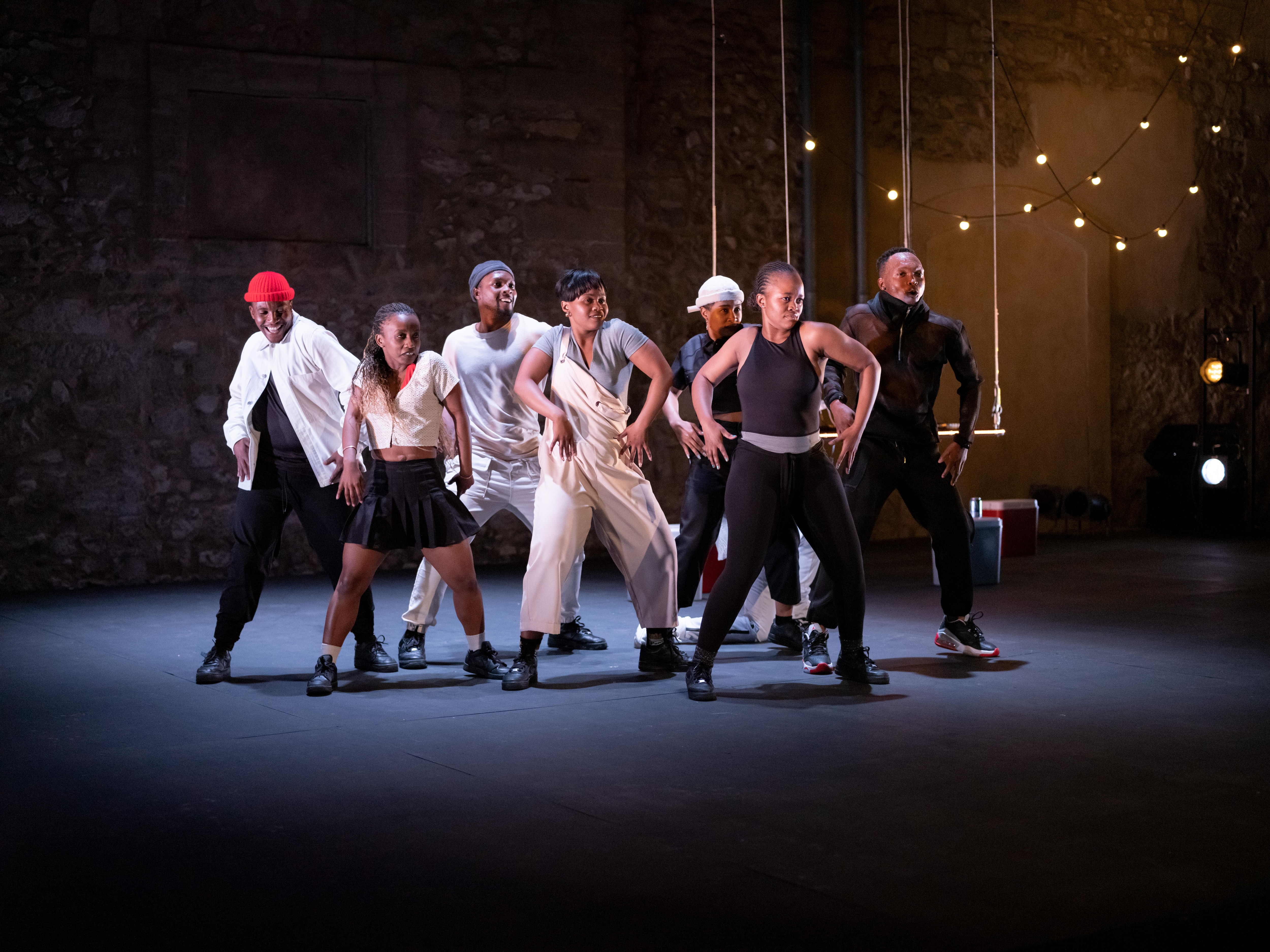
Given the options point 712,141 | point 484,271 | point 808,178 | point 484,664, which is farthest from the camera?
point 808,178

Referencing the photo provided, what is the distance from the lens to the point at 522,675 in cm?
510

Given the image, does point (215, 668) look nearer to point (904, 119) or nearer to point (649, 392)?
point (649, 392)

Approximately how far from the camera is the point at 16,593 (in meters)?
8.38

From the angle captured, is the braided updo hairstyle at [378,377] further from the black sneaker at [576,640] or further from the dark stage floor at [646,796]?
the black sneaker at [576,640]

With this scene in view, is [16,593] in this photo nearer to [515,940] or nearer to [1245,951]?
[515,940]

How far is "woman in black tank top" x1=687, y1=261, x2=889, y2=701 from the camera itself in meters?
4.81

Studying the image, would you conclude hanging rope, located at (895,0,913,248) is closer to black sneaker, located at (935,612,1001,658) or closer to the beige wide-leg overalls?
black sneaker, located at (935,612,1001,658)

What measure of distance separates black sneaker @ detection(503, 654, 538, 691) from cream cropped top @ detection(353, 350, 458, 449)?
0.86 metres

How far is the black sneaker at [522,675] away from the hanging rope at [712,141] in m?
5.55

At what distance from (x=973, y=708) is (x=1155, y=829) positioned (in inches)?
57.9

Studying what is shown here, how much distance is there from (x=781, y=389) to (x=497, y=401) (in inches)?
62.4

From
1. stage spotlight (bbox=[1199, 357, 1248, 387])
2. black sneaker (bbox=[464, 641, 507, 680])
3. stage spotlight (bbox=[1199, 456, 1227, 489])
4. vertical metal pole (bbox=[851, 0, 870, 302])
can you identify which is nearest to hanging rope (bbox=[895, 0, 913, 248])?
vertical metal pole (bbox=[851, 0, 870, 302])

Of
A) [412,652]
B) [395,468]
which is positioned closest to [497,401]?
[395,468]

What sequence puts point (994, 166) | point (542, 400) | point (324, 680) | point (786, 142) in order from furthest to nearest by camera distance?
point (994, 166), point (786, 142), point (542, 400), point (324, 680)
